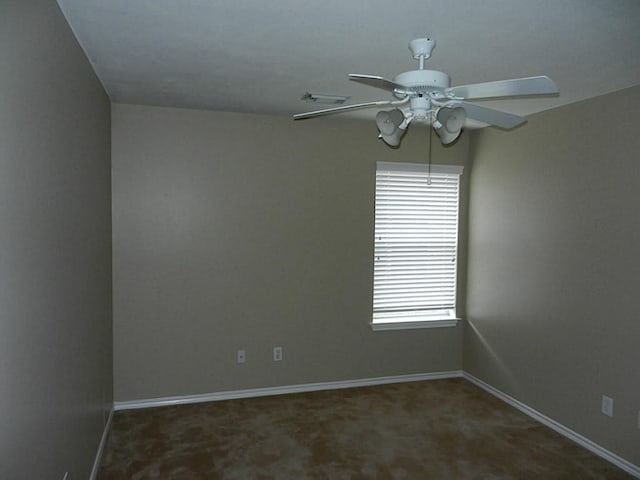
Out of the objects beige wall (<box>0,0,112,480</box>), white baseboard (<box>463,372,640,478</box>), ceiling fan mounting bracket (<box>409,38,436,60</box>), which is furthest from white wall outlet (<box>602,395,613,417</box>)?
beige wall (<box>0,0,112,480</box>)

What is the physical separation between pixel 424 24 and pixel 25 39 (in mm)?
1627

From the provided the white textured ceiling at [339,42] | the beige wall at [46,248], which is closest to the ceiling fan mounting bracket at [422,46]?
the white textured ceiling at [339,42]

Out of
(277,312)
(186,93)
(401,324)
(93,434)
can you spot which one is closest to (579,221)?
(401,324)

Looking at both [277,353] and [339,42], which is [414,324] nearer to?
[277,353]

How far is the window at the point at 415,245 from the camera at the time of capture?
4.66 meters

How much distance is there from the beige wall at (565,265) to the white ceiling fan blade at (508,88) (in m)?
1.73

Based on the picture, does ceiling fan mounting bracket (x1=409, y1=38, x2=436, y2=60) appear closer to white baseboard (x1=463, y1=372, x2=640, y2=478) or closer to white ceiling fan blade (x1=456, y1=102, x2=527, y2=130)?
white ceiling fan blade (x1=456, y1=102, x2=527, y2=130)

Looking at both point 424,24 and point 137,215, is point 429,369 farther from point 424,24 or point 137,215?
point 424,24

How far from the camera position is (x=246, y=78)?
3.07 meters

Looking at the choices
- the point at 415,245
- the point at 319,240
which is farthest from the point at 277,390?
the point at 415,245

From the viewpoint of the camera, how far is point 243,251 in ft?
13.9

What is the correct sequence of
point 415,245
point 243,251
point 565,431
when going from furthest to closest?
point 415,245 < point 243,251 < point 565,431

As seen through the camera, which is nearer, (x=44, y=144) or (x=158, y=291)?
(x=44, y=144)

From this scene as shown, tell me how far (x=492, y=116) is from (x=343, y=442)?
2.52 m
